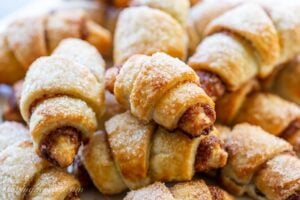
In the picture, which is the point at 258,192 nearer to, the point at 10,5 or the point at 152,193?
the point at 152,193

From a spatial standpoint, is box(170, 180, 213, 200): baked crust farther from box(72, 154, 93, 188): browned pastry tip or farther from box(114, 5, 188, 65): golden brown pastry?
box(114, 5, 188, 65): golden brown pastry

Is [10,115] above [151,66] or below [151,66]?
below

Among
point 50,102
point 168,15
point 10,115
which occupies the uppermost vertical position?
point 168,15

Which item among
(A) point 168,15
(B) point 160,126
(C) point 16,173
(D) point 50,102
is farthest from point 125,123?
(A) point 168,15

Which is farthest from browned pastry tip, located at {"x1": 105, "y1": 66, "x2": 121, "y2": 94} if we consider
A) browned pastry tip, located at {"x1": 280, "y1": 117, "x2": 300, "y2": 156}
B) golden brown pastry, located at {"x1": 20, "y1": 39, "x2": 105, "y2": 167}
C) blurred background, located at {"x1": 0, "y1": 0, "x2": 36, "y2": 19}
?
blurred background, located at {"x1": 0, "y1": 0, "x2": 36, "y2": 19}

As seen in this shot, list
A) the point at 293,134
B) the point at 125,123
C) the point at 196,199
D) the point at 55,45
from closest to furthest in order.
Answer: the point at 196,199 → the point at 125,123 → the point at 293,134 → the point at 55,45

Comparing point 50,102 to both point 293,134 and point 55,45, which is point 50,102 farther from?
point 293,134

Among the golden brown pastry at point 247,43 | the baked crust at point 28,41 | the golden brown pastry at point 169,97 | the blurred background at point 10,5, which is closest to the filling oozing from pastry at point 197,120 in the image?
the golden brown pastry at point 169,97

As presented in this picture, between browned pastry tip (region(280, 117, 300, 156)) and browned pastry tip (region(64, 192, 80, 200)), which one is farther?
browned pastry tip (region(280, 117, 300, 156))
